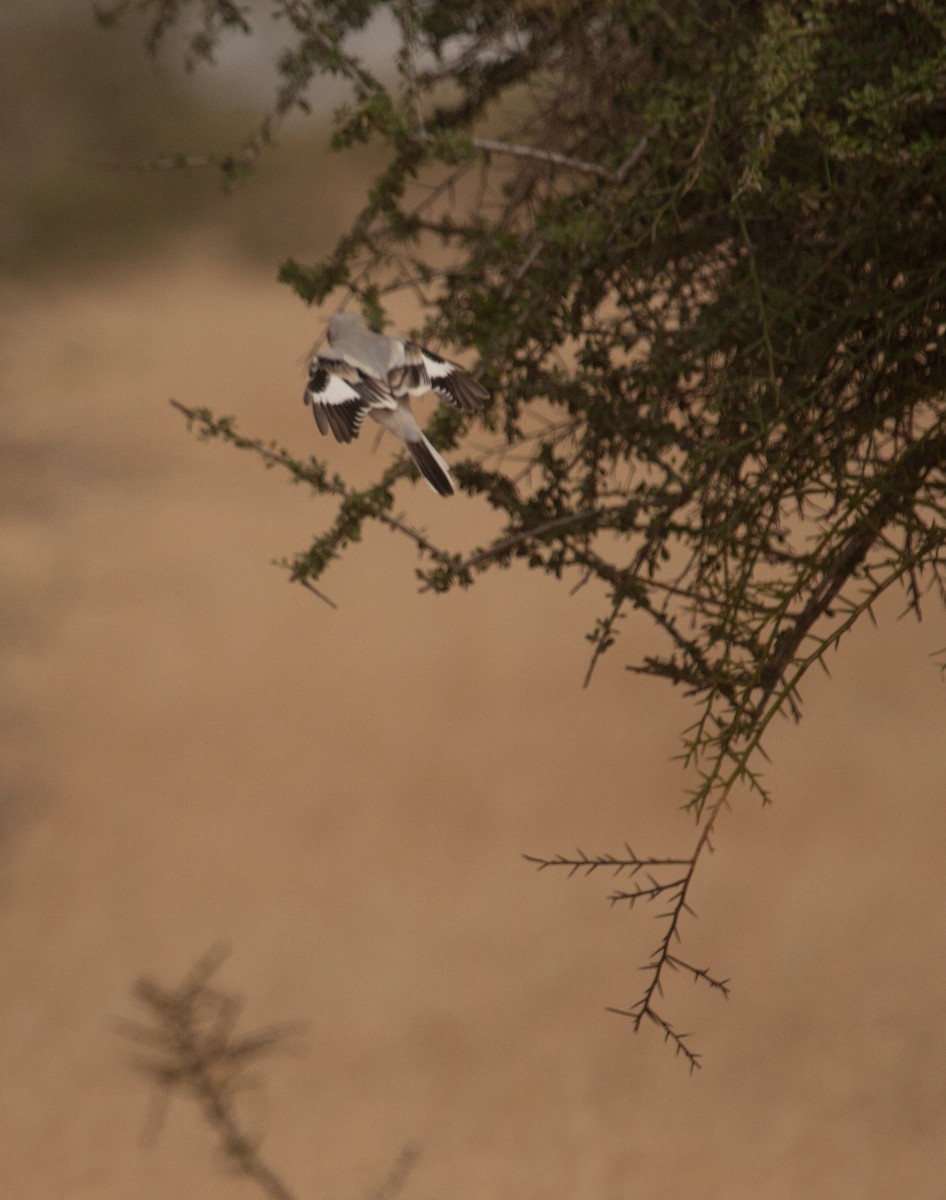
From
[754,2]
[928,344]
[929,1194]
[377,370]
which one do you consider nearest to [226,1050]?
[377,370]

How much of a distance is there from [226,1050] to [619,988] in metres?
1.56

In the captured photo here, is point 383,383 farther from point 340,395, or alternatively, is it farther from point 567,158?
point 567,158

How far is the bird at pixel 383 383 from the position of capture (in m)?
0.53

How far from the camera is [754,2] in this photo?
0.73 metres

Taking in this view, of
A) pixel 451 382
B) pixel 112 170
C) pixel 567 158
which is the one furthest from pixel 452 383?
pixel 112 170

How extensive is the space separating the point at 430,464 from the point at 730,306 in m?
0.29

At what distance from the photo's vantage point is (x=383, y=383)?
55 centimetres

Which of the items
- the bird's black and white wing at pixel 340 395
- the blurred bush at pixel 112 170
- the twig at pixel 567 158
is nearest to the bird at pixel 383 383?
the bird's black and white wing at pixel 340 395

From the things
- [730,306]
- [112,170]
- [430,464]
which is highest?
[112,170]

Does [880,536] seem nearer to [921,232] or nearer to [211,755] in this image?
[921,232]

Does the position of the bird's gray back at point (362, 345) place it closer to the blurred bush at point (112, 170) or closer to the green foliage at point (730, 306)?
the green foliage at point (730, 306)

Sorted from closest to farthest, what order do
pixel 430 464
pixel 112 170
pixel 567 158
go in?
pixel 430 464 → pixel 567 158 → pixel 112 170

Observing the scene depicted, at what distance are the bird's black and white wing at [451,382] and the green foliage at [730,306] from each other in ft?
0.19

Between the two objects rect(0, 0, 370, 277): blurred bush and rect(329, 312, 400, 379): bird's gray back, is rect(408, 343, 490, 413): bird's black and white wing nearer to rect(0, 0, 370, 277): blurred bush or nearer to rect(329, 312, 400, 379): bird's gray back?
rect(329, 312, 400, 379): bird's gray back
